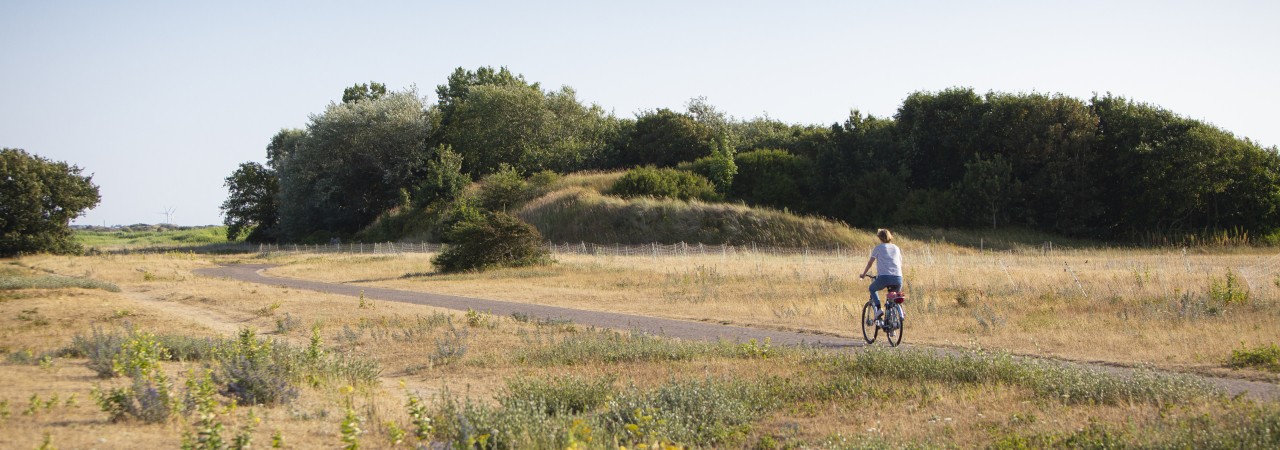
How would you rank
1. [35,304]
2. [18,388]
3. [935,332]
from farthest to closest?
[35,304] → [935,332] → [18,388]

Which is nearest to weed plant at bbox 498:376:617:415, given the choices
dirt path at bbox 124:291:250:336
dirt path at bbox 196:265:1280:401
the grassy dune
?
dirt path at bbox 196:265:1280:401

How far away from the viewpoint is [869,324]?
14570 mm

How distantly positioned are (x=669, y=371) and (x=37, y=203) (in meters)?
58.2

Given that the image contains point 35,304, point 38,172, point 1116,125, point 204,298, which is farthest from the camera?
point 38,172

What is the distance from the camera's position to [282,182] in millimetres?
72375


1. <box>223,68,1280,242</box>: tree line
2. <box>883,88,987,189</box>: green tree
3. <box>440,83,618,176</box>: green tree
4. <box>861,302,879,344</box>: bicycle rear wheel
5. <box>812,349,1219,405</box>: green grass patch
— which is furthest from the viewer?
<box>440,83,618,176</box>: green tree

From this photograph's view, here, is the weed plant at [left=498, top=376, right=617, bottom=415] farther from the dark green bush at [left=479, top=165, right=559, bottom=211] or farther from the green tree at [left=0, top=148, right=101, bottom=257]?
the green tree at [left=0, top=148, right=101, bottom=257]

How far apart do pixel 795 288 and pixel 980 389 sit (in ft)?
46.2

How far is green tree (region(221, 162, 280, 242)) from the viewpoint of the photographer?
279 feet

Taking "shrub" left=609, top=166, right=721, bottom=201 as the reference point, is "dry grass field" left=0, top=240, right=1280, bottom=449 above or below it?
below

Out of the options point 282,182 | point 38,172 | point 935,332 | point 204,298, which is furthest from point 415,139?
point 935,332

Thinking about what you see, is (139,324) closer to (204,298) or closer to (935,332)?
(204,298)

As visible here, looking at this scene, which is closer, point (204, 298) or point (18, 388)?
point (18, 388)

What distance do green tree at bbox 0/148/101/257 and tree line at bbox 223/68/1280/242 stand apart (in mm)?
15668
